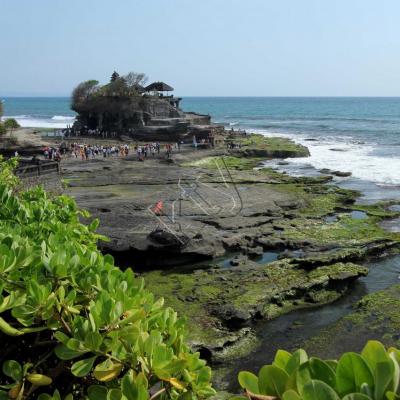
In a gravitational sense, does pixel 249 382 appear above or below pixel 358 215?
above

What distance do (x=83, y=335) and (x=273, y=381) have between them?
4.13 ft

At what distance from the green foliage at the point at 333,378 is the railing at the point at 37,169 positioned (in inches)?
1028

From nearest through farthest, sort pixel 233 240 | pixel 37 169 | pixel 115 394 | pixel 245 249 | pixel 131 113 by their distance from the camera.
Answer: pixel 115 394, pixel 245 249, pixel 233 240, pixel 37 169, pixel 131 113

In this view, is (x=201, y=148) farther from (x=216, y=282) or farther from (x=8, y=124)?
(x=216, y=282)

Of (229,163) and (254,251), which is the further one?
(229,163)

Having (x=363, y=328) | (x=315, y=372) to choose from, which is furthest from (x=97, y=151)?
(x=315, y=372)

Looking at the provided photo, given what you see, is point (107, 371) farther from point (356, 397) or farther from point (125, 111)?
point (125, 111)

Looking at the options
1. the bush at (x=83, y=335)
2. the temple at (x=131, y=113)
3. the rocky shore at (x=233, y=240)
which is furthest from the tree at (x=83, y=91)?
the bush at (x=83, y=335)

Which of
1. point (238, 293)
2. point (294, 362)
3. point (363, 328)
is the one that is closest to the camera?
point (294, 362)

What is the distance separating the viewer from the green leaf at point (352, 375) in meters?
1.99

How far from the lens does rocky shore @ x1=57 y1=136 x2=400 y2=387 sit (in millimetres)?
15852

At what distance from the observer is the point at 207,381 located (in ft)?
10.8

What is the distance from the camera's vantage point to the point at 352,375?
201 cm

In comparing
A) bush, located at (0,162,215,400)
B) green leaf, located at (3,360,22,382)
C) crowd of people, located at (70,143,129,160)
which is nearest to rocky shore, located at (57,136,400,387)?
A: bush, located at (0,162,215,400)
